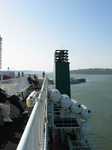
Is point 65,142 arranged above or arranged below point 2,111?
below

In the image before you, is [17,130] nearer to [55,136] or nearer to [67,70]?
[55,136]

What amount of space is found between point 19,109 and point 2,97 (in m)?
0.90

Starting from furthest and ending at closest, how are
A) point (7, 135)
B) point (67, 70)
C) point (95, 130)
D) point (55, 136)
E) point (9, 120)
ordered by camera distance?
1. point (95, 130)
2. point (67, 70)
3. point (55, 136)
4. point (9, 120)
5. point (7, 135)

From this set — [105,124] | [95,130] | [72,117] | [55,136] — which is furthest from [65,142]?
[105,124]

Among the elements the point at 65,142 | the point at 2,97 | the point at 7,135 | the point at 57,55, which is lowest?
the point at 65,142

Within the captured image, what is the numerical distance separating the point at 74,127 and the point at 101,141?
855cm

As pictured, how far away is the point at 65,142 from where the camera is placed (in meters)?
17.8

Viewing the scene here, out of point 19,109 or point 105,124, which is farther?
point 105,124

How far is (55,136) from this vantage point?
17500 mm

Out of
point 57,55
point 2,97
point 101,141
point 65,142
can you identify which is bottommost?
point 101,141

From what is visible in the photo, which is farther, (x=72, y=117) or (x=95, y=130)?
(x=95, y=130)

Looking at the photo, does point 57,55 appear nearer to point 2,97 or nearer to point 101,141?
point 101,141

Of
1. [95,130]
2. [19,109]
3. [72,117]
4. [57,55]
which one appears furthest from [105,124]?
[19,109]

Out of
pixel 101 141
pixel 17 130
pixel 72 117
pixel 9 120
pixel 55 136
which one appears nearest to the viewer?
pixel 17 130
